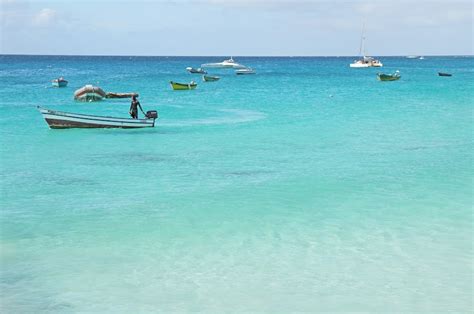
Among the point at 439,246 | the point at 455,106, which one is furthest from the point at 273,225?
the point at 455,106

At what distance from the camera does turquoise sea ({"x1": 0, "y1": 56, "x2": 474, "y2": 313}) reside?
10.9 meters

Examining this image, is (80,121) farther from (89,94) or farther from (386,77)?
(386,77)

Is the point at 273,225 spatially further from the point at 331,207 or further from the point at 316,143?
the point at 316,143

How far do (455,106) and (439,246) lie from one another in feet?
120

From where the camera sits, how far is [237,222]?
595 inches

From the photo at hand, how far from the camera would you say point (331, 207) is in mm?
16516

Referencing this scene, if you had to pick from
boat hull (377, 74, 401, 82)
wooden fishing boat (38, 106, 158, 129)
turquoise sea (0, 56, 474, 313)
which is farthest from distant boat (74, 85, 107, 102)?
boat hull (377, 74, 401, 82)

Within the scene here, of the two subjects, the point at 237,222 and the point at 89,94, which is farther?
the point at 89,94

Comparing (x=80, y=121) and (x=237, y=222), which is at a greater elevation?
(x=80, y=121)

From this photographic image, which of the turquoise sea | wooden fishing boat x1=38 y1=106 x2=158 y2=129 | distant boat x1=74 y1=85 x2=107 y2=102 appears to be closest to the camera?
the turquoise sea

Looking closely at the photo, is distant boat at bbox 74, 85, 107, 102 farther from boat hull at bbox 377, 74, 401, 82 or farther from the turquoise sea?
boat hull at bbox 377, 74, 401, 82

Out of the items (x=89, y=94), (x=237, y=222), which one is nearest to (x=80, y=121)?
(x=237, y=222)

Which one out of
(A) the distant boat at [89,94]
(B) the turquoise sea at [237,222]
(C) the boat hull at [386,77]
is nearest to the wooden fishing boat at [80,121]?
(B) the turquoise sea at [237,222]

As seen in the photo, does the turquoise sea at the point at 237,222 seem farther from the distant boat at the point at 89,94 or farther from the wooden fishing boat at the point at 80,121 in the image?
the distant boat at the point at 89,94
